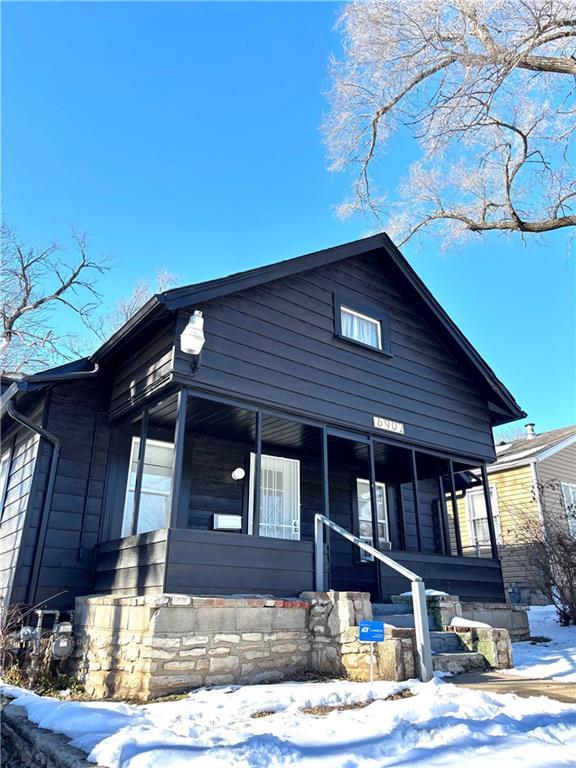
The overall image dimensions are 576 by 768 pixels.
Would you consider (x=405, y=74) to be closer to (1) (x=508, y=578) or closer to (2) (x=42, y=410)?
(2) (x=42, y=410)

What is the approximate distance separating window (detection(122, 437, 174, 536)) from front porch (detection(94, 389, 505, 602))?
1 centimetres

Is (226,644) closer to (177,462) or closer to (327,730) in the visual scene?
(177,462)

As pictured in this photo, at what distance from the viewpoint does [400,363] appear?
955 cm

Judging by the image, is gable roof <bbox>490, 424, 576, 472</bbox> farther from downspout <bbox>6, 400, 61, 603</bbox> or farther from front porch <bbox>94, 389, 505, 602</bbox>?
downspout <bbox>6, 400, 61, 603</bbox>

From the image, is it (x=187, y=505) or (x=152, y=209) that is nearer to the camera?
(x=187, y=505)

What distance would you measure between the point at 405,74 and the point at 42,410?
8.20 meters

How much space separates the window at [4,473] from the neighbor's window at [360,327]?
5807 mm

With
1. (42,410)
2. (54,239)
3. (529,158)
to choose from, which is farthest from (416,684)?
(54,239)

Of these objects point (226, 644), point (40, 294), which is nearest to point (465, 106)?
point (226, 644)

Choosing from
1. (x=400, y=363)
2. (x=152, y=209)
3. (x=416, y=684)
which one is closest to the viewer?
(x=416, y=684)

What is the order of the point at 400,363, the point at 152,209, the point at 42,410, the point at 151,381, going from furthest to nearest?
the point at 152,209, the point at 400,363, the point at 42,410, the point at 151,381

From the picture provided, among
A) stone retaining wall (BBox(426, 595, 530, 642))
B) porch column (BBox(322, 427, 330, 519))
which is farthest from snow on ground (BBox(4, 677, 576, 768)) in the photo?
porch column (BBox(322, 427, 330, 519))

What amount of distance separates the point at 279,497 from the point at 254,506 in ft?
8.07

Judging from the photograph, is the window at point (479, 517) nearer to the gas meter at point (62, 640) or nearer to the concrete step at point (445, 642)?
the concrete step at point (445, 642)
